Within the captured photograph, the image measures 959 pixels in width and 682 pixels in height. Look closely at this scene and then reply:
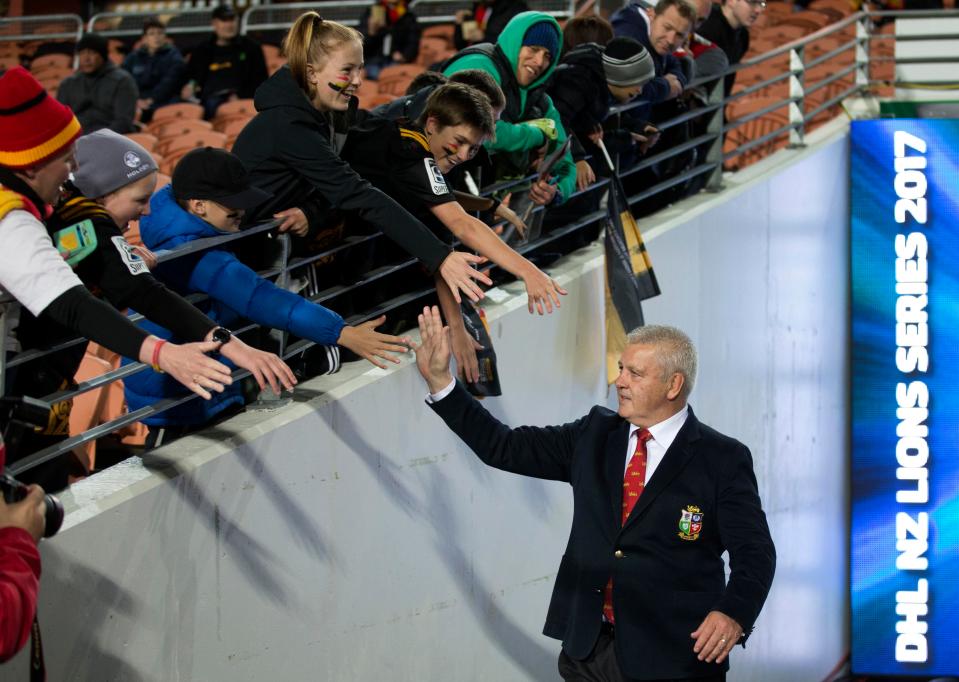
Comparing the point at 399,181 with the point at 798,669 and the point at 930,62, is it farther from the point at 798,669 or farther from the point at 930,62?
the point at 930,62

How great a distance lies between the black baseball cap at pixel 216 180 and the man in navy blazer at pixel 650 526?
22.5 inches

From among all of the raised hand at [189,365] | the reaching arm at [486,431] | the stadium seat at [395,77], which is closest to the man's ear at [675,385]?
the reaching arm at [486,431]

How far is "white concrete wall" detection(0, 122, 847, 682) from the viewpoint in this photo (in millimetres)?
3260

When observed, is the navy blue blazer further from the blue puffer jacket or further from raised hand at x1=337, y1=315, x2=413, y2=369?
the blue puffer jacket

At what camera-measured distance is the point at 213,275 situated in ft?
12.0

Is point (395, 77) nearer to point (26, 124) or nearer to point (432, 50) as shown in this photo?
point (432, 50)

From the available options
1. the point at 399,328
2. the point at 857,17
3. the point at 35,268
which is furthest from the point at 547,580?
the point at 857,17

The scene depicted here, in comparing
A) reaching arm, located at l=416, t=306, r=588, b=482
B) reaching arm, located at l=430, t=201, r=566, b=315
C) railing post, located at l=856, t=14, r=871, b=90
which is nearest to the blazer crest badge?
reaching arm, located at l=416, t=306, r=588, b=482

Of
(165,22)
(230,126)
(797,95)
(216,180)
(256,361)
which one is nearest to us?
(256,361)

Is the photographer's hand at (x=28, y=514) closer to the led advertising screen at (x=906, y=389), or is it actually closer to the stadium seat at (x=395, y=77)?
the led advertising screen at (x=906, y=389)

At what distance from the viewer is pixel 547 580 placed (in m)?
5.34

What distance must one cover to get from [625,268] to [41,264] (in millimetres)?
3206

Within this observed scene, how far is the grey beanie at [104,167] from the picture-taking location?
133 inches

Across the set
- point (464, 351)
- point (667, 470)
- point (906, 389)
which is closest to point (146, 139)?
point (906, 389)
